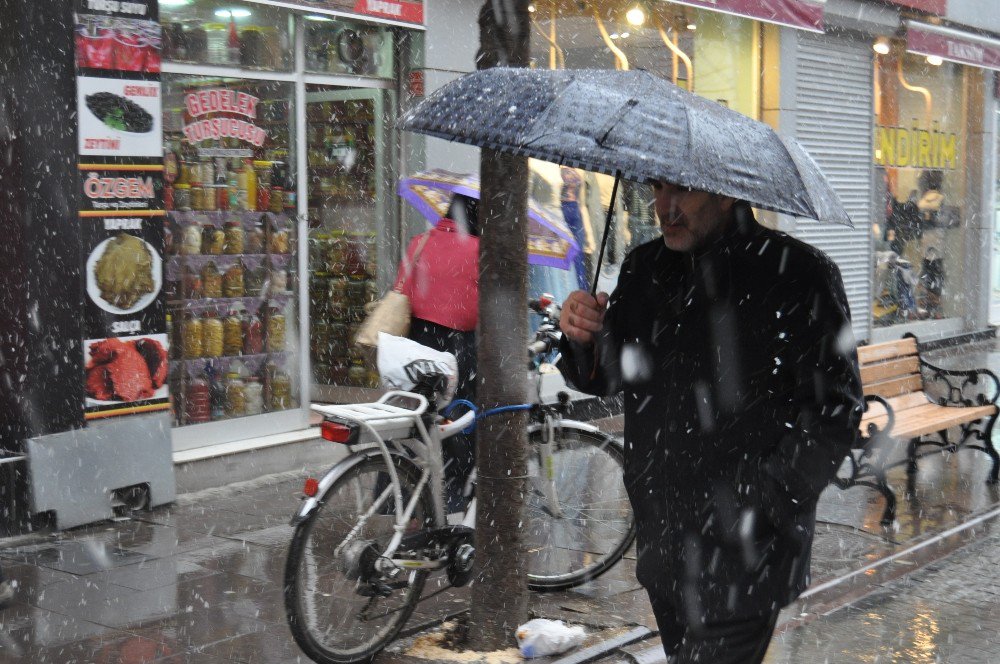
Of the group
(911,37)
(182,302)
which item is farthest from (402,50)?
(911,37)

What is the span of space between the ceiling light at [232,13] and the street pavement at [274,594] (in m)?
3.35

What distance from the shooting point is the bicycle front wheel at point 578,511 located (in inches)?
229

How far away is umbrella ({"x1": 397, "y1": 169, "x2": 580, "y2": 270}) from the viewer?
6.36 metres

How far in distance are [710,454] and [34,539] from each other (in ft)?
16.0

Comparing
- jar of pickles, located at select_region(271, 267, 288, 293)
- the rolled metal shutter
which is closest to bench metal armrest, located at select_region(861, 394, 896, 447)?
jar of pickles, located at select_region(271, 267, 288, 293)

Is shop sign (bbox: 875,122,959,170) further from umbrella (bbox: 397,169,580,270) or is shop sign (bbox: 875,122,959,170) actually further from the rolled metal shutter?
umbrella (bbox: 397,169,580,270)

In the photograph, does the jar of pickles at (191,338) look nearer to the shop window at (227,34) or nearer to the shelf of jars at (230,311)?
the shelf of jars at (230,311)

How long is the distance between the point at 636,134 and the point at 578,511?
128 inches

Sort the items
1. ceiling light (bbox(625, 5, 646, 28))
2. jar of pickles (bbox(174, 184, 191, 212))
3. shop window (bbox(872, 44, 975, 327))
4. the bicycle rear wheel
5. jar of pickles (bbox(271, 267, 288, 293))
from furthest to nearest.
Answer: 1. shop window (bbox(872, 44, 975, 327))
2. ceiling light (bbox(625, 5, 646, 28))
3. jar of pickles (bbox(271, 267, 288, 293))
4. jar of pickles (bbox(174, 184, 191, 212))
5. the bicycle rear wheel

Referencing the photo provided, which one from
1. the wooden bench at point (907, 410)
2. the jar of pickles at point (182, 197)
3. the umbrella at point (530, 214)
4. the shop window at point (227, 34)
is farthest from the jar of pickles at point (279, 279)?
the wooden bench at point (907, 410)

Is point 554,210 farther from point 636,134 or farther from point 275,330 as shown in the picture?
point 636,134

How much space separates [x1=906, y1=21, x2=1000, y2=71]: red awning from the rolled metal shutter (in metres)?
0.72

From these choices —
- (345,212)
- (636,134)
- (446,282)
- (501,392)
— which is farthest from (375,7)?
(636,134)

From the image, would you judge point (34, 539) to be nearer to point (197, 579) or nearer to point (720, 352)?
point (197, 579)
